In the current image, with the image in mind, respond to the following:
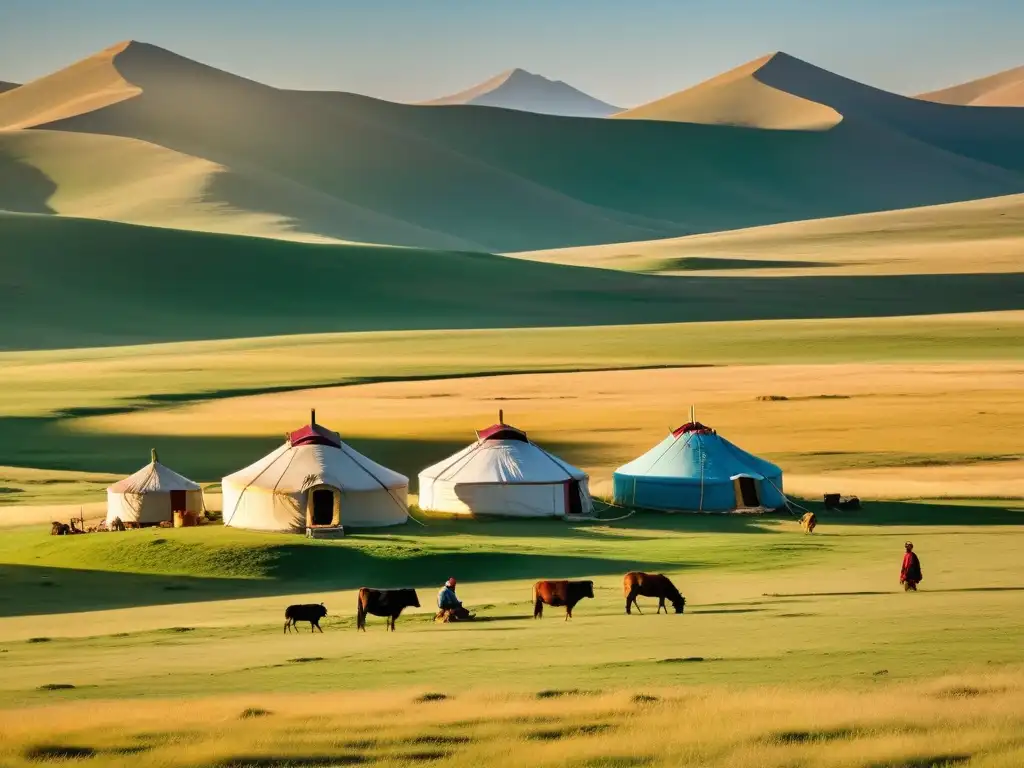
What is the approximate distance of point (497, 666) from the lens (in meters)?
20.0

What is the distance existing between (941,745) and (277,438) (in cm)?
3847

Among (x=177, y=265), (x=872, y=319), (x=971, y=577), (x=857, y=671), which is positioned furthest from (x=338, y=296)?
(x=857, y=671)

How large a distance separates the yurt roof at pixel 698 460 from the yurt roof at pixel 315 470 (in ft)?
19.3

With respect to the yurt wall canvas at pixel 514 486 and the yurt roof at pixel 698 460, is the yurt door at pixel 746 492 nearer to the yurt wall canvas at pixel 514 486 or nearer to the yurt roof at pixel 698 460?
the yurt roof at pixel 698 460

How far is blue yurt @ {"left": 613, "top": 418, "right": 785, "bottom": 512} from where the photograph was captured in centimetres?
3884

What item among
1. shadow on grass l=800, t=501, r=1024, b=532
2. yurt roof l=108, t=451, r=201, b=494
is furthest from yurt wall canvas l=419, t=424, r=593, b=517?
yurt roof l=108, t=451, r=201, b=494

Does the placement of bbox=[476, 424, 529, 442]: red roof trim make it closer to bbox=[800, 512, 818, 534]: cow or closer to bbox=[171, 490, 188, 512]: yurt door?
bbox=[171, 490, 188, 512]: yurt door

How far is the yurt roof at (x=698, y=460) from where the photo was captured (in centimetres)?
3903

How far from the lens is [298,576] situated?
104 ft

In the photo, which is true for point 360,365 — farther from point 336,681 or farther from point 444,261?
point 336,681

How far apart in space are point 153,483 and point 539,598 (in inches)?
607

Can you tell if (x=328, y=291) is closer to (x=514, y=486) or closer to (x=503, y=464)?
(x=503, y=464)

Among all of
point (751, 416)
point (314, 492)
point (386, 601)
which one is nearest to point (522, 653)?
point (386, 601)

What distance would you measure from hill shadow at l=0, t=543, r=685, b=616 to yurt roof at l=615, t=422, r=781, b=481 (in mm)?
7898
